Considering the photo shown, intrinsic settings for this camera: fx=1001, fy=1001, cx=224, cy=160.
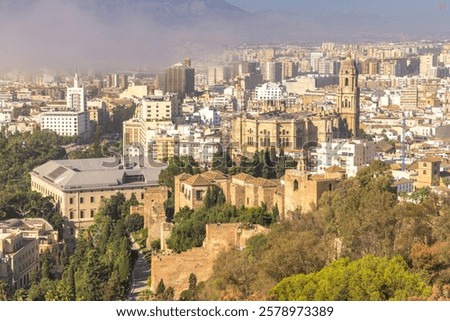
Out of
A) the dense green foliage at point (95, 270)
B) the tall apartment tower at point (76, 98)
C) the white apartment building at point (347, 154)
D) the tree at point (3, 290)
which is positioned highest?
the tall apartment tower at point (76, 98)

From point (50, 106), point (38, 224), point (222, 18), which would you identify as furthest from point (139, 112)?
point (38, 224)

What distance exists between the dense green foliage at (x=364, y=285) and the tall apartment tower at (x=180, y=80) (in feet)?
36.4

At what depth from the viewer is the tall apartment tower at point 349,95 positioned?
14.3 meters

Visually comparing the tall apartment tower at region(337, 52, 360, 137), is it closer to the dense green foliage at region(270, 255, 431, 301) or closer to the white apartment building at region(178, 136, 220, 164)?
the white apartment building at region(178, 136, 220, 164)

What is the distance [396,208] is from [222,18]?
5.30m

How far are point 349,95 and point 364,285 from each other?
10845mm

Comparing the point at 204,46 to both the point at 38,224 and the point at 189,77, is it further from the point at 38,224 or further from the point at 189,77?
the point at 189,77

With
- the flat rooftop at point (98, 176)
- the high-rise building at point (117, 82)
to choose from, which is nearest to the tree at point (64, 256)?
the flat rooftop at point (98, 176)

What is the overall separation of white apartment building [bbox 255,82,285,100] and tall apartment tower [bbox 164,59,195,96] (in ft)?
5.90

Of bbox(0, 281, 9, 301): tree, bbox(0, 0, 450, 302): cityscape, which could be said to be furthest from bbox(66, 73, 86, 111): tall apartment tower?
bbox(0, 281, 9, 301): tree

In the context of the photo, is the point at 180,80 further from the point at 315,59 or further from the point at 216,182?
the point at 216,182

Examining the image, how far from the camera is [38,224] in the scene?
28.9 feet

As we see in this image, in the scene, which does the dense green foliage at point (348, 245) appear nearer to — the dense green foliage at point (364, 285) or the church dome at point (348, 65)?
the dense green foliage at point (364, 285)

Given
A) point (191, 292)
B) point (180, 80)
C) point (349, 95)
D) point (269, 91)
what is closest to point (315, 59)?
point (180, 80)
